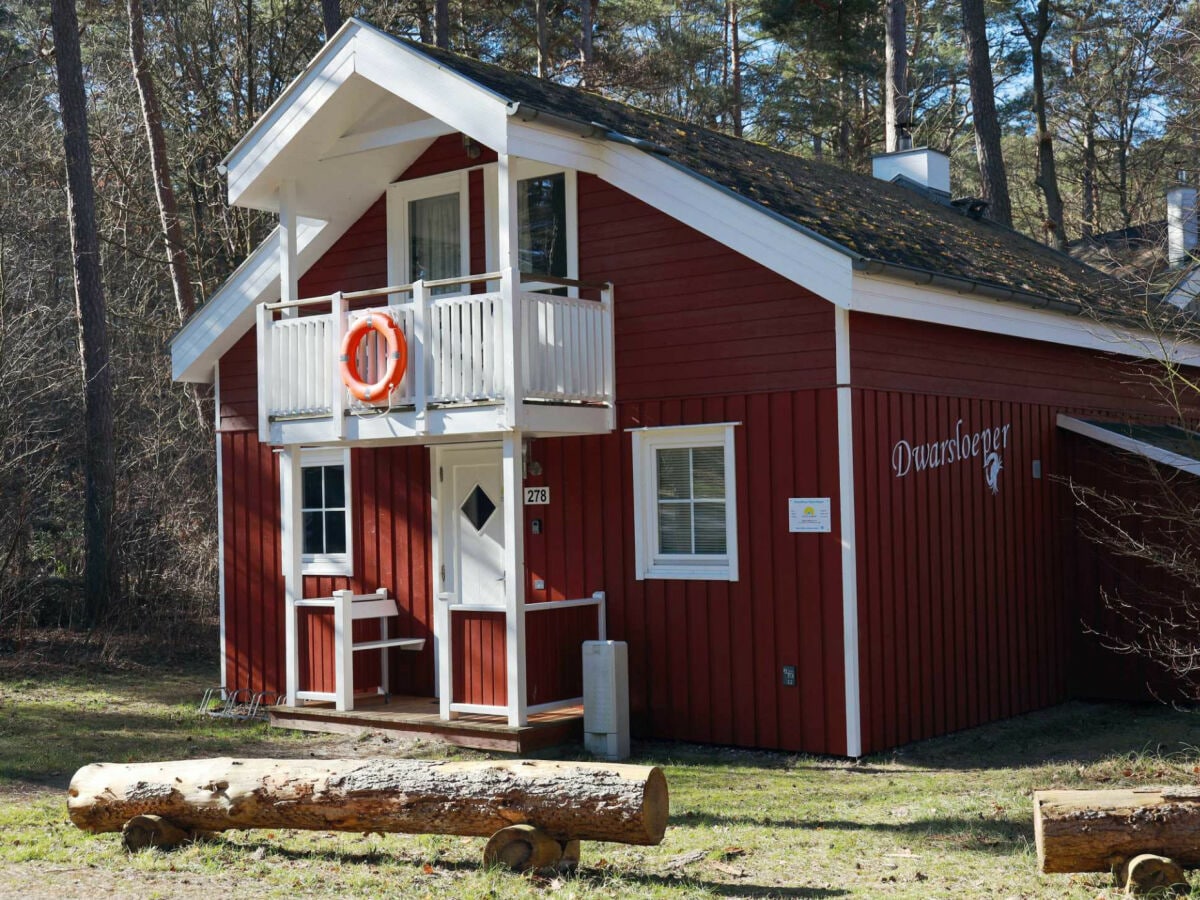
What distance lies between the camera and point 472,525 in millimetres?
13547

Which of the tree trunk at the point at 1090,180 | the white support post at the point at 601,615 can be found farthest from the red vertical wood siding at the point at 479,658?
the tree trunk at the point at 1090,180

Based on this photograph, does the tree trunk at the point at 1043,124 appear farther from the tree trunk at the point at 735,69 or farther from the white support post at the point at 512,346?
the white support post at the point at 512,346

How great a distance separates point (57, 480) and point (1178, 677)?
685 inches

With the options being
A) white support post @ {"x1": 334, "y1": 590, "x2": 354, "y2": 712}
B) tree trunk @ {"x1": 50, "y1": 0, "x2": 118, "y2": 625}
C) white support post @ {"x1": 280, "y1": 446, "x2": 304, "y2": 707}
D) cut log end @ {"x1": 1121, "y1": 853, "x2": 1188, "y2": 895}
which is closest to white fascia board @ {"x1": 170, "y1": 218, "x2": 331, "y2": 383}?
white support post @ {"x1": 280, "y1": 446, "x2": 304, "y2": 707}

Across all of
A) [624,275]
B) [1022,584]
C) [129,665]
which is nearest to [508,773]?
[624,275]

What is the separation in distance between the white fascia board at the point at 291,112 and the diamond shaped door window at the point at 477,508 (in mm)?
3648

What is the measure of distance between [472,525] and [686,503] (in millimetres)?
2444

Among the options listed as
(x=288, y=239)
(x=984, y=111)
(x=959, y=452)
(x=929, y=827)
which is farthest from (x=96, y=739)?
(x=984, y=111)

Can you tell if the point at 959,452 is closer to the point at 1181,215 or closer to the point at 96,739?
the point at 96,739

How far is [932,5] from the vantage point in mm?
30797

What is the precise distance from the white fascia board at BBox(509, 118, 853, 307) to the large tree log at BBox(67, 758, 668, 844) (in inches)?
203

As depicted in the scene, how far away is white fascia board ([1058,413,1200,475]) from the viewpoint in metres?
13.3

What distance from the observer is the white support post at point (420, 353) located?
11.8 meters

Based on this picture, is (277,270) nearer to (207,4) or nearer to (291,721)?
(291,721)
